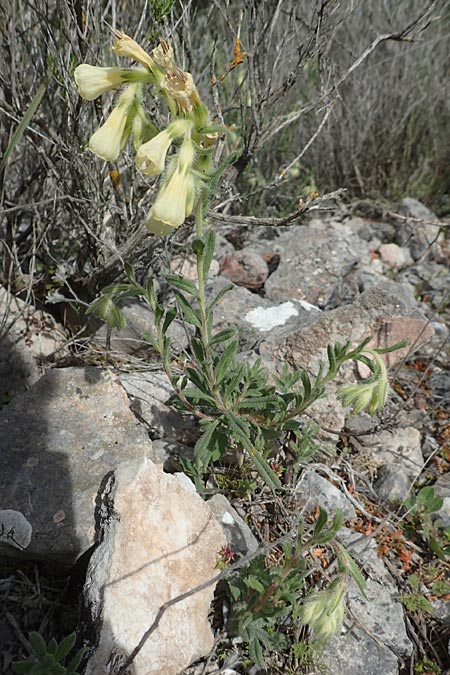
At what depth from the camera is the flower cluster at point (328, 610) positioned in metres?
1.64

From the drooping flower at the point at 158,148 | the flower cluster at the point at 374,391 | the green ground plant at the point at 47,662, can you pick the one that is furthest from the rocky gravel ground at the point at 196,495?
the drooping flower at the point at 158,148

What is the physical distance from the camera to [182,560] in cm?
200

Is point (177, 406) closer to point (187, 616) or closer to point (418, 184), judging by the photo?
point (187, 616)

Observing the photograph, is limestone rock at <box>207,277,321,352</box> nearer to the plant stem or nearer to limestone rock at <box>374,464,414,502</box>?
limestone rock at <box>374,464,414,502</box>

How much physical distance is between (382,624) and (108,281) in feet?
6.77

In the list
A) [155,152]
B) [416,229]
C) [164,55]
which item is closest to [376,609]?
[155,152]

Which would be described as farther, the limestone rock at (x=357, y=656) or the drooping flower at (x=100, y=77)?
the limestone rock at (x=357, y=656)

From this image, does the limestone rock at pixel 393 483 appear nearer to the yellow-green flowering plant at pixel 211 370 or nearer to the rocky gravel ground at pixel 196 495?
the rocky gravel ground at pixel 196 495

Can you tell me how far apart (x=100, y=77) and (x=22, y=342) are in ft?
5.47

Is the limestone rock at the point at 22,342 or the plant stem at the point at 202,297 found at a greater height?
the plant stem at the point at 202,297

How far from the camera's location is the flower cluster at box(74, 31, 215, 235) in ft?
4.97

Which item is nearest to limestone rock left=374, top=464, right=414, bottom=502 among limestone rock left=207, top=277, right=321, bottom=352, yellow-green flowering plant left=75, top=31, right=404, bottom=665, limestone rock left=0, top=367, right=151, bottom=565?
yellow-green flowering plant left=75, top=31, right=404, bottom=665

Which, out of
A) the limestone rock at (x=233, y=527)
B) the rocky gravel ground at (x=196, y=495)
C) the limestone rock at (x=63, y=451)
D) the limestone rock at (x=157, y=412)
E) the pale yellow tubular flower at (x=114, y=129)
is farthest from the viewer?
the limestone rock at (x=157, y=412)

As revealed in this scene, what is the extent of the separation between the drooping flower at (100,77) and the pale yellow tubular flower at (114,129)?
0.11ft
